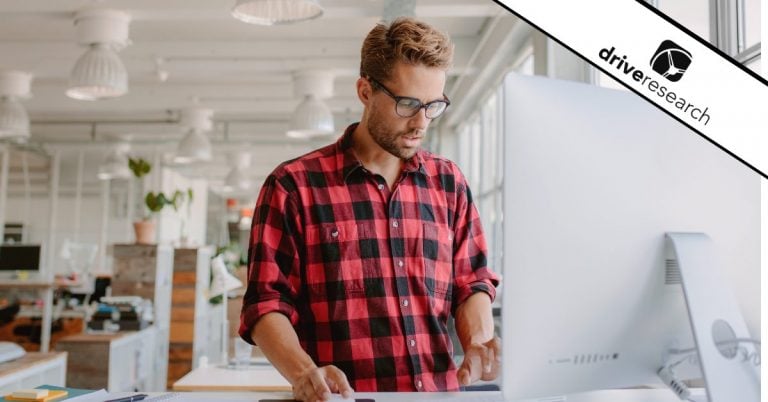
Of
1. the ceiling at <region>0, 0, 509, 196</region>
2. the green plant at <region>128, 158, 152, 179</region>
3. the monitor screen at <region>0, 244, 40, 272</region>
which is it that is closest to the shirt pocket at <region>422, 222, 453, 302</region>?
the ceiling at <region>0, 0, 509, 196</region>

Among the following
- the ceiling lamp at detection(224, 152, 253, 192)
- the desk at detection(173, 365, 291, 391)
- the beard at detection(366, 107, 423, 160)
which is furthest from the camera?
the ceiling lamp at detection(224, 152, 253, 192)

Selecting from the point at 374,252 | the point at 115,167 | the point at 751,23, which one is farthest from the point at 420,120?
the point at 115,167

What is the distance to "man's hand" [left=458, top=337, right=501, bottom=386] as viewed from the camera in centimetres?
132

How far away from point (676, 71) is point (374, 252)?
72 centimetres

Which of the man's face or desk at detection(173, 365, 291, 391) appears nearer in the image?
the man's face

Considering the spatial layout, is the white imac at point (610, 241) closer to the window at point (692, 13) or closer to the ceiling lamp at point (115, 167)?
the window at point (692, 13)

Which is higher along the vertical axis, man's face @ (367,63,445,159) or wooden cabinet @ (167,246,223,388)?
man's face @ (367,63,445,159)

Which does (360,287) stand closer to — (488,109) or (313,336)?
(313,336)

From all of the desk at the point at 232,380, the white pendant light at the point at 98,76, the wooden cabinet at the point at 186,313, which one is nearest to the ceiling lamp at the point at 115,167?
the wooden cabinet at the point at 186,313

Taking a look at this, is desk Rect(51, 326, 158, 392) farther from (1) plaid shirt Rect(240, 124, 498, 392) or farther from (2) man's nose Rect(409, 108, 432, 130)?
(2) man's nose Rect(409, 108, 432, 130)

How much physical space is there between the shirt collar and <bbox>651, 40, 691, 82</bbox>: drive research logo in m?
0.62

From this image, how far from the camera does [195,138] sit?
→ 844cm

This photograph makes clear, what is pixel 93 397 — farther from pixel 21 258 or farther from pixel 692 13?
pixel 21 258

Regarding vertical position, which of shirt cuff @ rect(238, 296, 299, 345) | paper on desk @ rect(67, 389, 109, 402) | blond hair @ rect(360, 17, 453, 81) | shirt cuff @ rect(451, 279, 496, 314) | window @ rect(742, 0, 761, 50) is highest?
window @ rect(742, 0, 761, 50)
